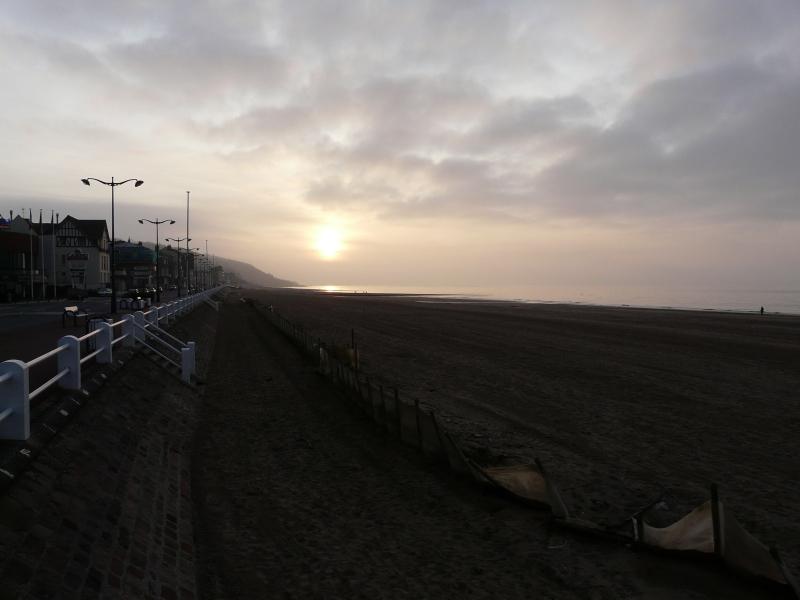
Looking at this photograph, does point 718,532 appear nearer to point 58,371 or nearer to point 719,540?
point 719,540

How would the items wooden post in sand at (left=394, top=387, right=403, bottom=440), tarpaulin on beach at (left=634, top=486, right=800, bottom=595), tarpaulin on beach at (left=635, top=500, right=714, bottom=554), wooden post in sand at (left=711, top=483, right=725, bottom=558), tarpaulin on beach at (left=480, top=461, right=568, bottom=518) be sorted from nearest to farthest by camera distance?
1. tarpaulin on beach at (left=634, top=486, right=800, bottom=595)
2. wooden post in sand at (left=711, top=483, right=725, bottom=558)
3. tarpaulin on beach at (left=635, top=500, right=714, bottom=554)
4. tarpaulin on beach at (left=480, top=461, right=568, bottom=518)
5. wooden post in sand at (left=394, top=387, right=403, bottom=440)

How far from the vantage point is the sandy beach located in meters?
9.20

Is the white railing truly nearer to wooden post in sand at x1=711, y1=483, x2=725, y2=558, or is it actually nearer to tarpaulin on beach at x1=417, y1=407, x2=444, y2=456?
tarpaulin on beach at x1=417, y1=407, x2=444, y2=456

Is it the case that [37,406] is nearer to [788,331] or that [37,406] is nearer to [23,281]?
[788,331]

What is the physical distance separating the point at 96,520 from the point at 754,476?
10.4 meters

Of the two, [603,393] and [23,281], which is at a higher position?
[23,281]

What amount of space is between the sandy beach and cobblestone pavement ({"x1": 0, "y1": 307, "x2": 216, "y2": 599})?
5761mm

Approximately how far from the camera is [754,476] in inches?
394

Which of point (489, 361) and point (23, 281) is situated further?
point (23, 281)

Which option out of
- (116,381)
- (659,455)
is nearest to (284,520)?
(116,381)

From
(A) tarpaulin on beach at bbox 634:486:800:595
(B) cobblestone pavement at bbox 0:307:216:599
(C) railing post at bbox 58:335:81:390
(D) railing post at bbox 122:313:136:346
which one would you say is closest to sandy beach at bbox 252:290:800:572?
(A) tarpaulin on beach at bbox 634:486:800:595

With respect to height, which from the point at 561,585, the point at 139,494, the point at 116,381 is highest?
the point at 116,381

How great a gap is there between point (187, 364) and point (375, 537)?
1174cm

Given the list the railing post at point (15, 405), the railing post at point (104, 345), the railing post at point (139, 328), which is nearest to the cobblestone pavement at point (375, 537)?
the railing post at point (15, 405)
